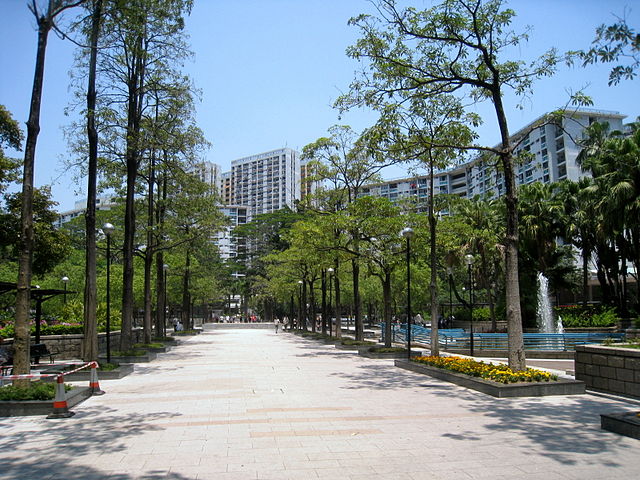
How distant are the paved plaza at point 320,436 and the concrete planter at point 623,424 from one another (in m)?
0.13

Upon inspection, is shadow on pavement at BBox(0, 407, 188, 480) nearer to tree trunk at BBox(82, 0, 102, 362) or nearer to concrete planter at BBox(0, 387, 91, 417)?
concrete planter at BBox(0, 387, 91, 417)

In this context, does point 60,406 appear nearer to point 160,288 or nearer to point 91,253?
point 91,253

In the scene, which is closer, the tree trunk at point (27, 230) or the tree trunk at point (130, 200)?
the tree trunk at point (27, 230)

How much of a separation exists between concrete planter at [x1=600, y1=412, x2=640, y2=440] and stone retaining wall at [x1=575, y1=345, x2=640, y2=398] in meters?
3.10

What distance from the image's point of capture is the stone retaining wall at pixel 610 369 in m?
10.2

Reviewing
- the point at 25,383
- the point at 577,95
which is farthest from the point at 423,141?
the point at 25,383

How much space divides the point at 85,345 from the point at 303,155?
13.8 meters

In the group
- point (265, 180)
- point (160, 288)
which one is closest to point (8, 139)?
point (160, 288)

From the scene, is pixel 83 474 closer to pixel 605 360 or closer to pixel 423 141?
pixel 605 360

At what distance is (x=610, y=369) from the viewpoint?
10805mm

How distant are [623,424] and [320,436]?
14.1 ft

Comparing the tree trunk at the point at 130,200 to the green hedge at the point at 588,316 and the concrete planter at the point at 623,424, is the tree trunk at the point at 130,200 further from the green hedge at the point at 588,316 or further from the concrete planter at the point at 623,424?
the green hedge at the point at 588,316

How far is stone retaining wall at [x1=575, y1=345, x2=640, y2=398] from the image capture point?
10219mm

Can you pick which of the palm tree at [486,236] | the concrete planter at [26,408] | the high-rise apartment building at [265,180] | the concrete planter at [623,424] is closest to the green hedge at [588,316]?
the palm tree at [486,236]
